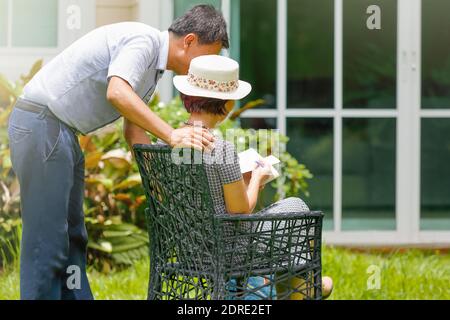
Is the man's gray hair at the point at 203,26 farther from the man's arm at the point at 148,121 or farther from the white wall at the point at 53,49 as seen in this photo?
the white wall at the point at 53,49

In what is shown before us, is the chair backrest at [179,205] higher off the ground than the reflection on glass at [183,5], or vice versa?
the reflection on glass at [183,5]

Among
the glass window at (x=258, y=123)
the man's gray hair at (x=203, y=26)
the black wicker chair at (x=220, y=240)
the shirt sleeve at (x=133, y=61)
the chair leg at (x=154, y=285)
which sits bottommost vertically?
the chair leg at (x=154, y=285)

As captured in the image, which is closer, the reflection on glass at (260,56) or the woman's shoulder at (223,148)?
the woman's shoulder at (223,148)

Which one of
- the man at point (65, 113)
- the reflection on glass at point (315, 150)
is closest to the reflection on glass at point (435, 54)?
the reflection on glass at point (315, 150)

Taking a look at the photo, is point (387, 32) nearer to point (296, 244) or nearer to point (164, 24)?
point (164, 24)

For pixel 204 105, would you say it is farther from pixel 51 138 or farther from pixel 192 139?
pixel 51 138

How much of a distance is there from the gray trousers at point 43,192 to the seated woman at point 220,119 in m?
0.52

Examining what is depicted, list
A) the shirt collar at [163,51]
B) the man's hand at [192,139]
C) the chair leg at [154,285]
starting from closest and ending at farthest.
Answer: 1. the man's hand at [192,139]
2. the chair leg at [154,285]
3. the shirt collar at [163,51]

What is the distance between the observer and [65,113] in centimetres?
359

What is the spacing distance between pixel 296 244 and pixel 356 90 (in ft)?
9.72

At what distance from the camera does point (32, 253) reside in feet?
12.0

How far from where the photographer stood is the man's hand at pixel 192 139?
10.3 feet

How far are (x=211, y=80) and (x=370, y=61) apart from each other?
2874 mm
